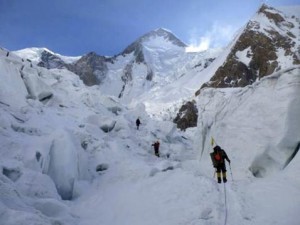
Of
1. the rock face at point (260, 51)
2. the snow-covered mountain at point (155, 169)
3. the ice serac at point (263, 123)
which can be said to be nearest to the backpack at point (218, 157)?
the snow-covered mountain at point (155, 169)

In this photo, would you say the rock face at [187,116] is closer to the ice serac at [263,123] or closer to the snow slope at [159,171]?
the snow slope at [159,171]

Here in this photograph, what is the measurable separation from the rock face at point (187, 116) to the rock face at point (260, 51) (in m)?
11.7

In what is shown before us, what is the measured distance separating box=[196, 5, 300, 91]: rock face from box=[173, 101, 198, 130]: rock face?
1168cm

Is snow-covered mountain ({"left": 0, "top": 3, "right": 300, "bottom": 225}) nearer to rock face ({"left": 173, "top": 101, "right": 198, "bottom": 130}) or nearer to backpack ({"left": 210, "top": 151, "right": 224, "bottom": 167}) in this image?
backpack ({"left": 210, "top": 151, "right": 224, "bottom": 167})

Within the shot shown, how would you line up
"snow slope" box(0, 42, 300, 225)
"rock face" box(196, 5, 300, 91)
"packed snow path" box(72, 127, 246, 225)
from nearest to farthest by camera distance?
"snow slope" box(0, 42, 300, 225)
"packed snow path" box(72, 127, 246, 225)
"rock face" box(196, 5, 300, 91)

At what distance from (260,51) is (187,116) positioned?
2903 cm

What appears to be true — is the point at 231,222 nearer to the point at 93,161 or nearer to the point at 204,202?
the point at 204,202

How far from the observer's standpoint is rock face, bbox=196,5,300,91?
109m

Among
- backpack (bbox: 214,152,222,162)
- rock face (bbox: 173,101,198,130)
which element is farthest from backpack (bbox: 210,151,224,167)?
rock face (bbox: 173,101,198,130)

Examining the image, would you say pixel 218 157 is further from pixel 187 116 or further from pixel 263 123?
pixel 187 116

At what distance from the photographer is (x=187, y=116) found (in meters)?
104

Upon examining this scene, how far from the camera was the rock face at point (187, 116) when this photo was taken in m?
101

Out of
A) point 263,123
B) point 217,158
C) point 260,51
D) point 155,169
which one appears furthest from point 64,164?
point 260,51

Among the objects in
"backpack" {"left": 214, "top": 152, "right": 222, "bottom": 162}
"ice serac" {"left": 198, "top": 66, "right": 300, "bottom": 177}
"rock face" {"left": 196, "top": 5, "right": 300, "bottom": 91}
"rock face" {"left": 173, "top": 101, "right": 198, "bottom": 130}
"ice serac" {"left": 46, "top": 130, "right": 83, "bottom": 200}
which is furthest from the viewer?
"rock face" {"left": 196, "top": 5, "right": 300, "bottom": 91}
